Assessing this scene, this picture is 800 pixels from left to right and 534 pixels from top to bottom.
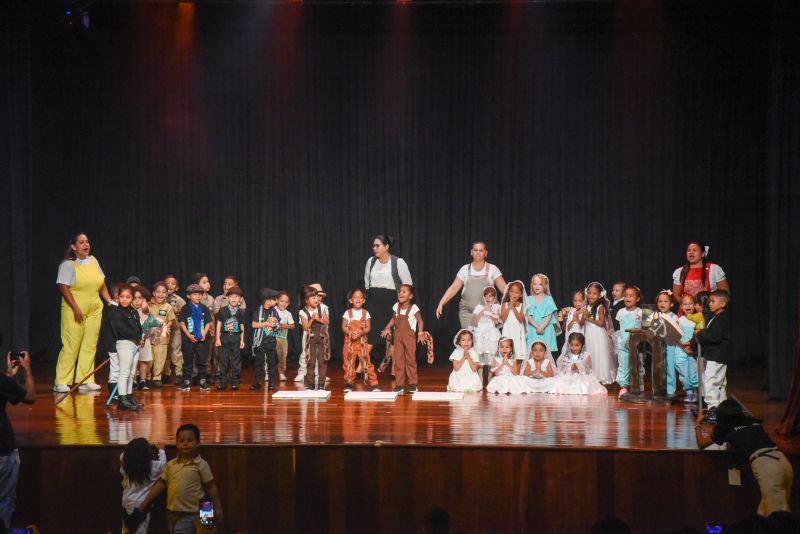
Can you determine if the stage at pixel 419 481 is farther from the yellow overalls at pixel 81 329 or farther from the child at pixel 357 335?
the child at pixel 357 335

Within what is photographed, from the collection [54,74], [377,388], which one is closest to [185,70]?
[54,74]

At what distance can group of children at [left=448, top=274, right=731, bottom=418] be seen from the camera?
874 centimetres

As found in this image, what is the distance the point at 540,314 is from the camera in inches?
394

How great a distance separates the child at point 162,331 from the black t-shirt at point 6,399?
13.2 feet

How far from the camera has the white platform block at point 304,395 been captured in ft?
28.0

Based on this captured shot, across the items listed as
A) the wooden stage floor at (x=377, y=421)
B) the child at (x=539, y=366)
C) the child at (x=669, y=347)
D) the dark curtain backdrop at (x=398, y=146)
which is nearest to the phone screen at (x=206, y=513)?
the wooden stage floor at (x=377, y=421)

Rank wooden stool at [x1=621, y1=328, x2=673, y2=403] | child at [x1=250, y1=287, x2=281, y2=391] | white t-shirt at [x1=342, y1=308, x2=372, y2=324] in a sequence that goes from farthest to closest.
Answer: white t-shirt at [x1=342, y1=308, x2=372, y2=324] → child at [x1=250, y1=287, x2=281, y2=391] → wooden stool at [x1=621, y1=328, x2=673, y2=403]

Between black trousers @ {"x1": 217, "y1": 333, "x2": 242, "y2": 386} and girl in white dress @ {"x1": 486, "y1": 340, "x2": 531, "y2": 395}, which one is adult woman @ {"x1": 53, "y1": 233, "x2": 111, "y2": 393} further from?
girl in white dress @ {"x1": 486, "y1": 340, "x2": 531, "y2": 395}

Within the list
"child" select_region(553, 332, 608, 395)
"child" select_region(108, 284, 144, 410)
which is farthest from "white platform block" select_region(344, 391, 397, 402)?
"child" select_region(108, 284, 144, 410)

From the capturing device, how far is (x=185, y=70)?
1191cm

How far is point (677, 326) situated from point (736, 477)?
2773 millimetres

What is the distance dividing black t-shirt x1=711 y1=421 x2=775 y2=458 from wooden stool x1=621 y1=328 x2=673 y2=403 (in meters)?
2.76

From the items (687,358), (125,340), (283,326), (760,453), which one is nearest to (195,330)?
(283,326)

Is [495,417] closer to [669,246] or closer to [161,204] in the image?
[669,246]
